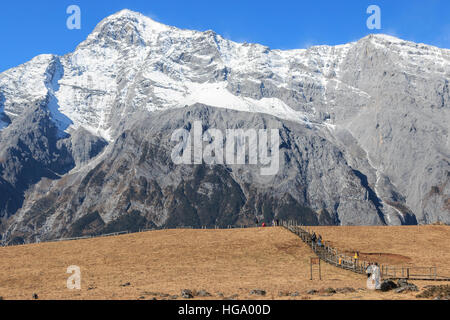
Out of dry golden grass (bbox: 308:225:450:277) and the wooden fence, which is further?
dry golden grass (bbox: 308:225:450:277)

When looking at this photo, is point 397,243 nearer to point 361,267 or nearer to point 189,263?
point 361,267

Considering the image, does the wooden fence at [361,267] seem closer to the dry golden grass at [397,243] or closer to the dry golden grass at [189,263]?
the dry golden grass at [189,263]

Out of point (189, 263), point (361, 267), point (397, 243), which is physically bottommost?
point (361, 267)

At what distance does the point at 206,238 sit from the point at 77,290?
30.4 meters

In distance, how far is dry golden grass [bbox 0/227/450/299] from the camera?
53.8 metres

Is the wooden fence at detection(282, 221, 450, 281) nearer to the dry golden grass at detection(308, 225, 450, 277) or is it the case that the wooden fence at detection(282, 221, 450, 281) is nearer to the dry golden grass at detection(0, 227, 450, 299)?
the dry golden grass at detection(0, 227, 450, 299)

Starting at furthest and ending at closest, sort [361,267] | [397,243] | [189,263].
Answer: [397,243] < [189,263] < [361,267]

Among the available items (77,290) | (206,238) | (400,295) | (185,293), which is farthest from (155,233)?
(400,295)

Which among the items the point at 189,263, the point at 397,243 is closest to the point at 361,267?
the point at 397,243

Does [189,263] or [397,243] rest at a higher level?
[397,243]

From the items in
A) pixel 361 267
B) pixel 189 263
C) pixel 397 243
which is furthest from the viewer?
pixel 397 243

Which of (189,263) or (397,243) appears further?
(397,243)

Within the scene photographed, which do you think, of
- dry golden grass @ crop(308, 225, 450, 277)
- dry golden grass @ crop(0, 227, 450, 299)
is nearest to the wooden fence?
dry golden grass @ crop(0, 227, 450, 299)

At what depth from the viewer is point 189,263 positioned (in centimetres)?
6950
